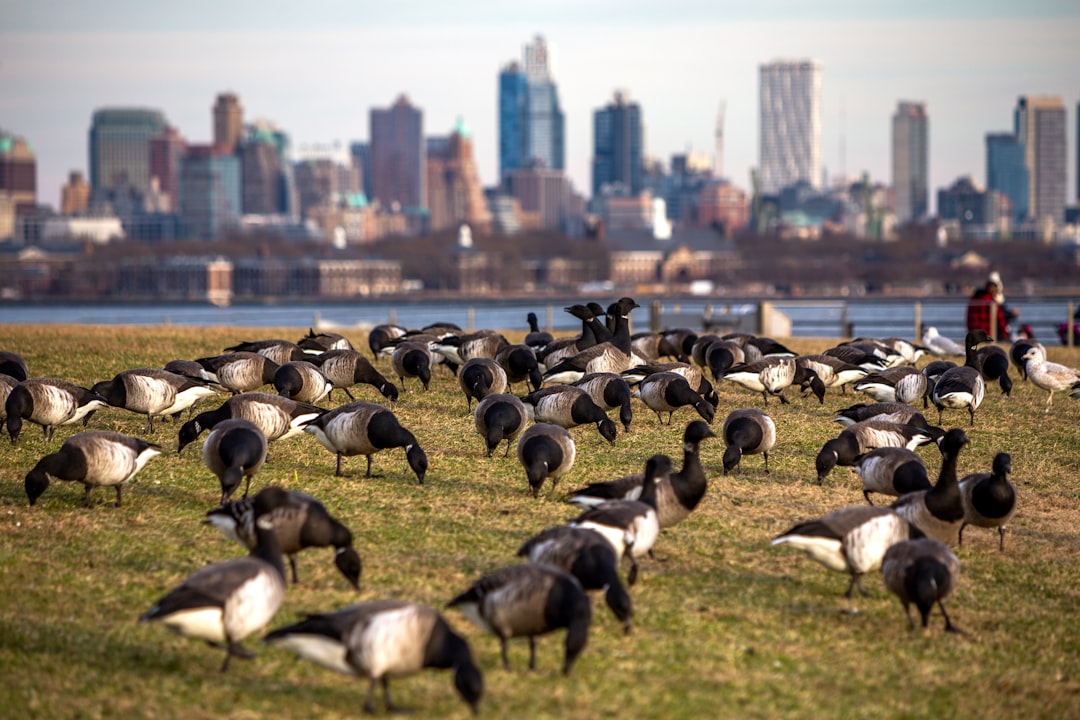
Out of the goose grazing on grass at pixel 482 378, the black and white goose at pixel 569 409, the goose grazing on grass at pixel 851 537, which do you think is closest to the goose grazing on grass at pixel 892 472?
the goose grazing on grass at pixel 851 537

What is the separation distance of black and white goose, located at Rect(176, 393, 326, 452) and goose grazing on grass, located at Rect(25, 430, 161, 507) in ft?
5.46

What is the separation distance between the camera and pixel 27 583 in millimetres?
11320

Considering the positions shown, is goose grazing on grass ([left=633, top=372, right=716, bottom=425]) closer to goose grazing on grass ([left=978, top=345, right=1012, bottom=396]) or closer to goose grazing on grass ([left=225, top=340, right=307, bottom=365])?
goose grazing on grass ([left=225, top=340, right=307, bottom=365])

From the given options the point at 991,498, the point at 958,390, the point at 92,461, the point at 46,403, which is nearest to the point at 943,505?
the point at 991,498

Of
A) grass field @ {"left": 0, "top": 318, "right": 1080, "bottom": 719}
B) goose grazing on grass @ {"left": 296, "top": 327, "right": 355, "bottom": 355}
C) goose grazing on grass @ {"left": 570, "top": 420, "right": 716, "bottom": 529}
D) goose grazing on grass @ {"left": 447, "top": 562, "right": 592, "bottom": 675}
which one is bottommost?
grass field @ {"left": 0, "top": 318, "right": 1080, "bottom": 719}

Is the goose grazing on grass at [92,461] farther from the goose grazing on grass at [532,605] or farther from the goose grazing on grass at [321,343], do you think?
the goose grazing on grass at [321,343]

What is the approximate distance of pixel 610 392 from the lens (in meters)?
18.2

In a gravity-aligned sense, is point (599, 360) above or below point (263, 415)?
above

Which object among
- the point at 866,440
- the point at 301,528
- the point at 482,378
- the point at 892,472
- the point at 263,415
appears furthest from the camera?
the point at 482,378

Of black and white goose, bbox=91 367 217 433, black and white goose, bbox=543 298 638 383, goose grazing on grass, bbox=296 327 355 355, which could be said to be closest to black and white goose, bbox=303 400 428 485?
black and white goose, bbox=91 367 217 433

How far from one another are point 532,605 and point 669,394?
31.5ft

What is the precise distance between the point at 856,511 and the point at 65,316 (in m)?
170

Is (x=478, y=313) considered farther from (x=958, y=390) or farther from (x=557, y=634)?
(x=557, y=634)

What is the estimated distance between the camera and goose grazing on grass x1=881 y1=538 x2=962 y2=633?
34.0 ft
